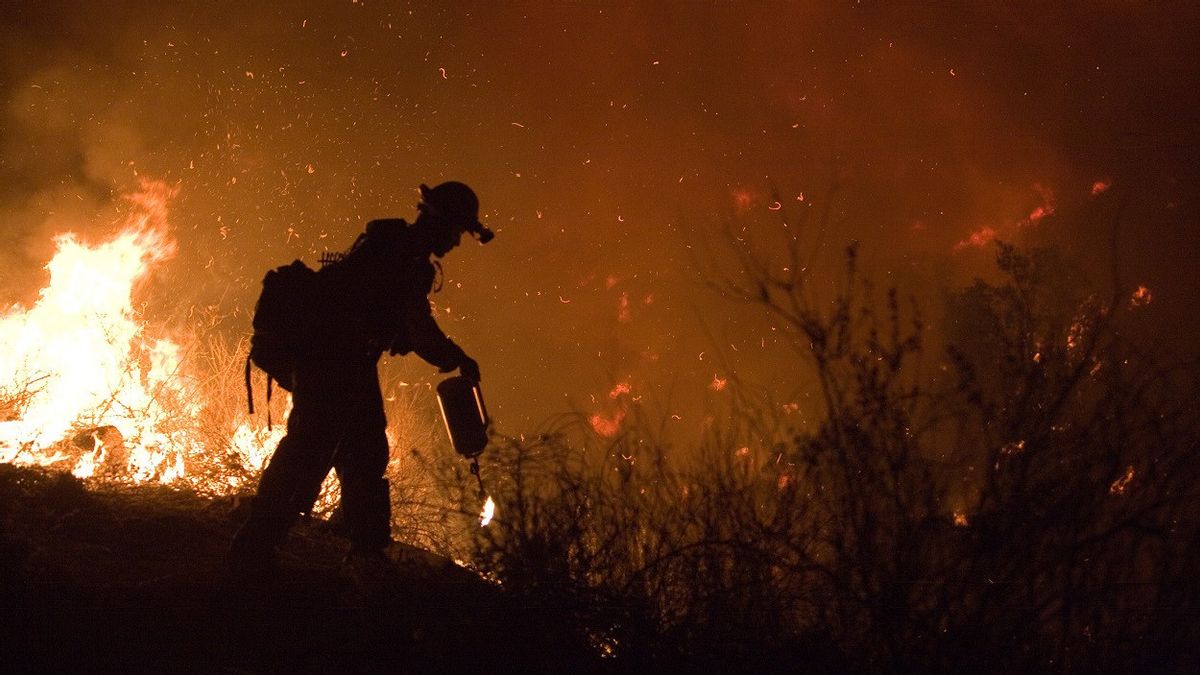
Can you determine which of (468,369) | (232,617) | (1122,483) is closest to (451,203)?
(468,369)

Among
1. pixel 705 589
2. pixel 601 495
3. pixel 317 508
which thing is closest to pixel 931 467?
pixel 705 589

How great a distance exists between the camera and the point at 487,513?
374 centimetres

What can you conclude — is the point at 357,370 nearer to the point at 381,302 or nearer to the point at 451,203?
the point at 381,302

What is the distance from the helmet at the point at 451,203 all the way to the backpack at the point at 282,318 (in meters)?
0.64

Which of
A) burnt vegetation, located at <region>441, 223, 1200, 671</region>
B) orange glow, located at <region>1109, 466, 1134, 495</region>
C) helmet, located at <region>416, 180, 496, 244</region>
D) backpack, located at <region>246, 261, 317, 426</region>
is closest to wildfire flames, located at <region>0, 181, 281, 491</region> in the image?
backpack, located at <region>246, 261, 317, 426</region>

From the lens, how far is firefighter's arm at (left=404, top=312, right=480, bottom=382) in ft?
12.3

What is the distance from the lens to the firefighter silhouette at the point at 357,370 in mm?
3434

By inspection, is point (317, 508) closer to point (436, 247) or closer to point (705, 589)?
point (436, 247)

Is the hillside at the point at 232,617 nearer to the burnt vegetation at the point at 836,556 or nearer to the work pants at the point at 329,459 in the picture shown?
the burnt vegetation at the point at 836,556

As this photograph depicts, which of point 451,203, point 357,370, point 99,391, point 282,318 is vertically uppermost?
point 99,391

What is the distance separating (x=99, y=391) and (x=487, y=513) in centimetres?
552

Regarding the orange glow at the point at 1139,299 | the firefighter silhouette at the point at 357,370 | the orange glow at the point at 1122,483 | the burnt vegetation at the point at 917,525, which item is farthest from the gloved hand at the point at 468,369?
the orange glow at the point at 1139,299

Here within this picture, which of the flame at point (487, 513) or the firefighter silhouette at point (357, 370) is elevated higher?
the firefighter silhouette at point (357, 370)

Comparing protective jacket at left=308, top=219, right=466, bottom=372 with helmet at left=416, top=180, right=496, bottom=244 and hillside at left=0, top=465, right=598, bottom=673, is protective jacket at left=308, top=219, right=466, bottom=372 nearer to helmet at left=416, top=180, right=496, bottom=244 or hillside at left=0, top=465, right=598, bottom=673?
helmet at left=416, top=180, right=496, bottom=244
